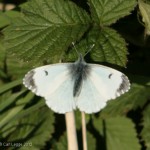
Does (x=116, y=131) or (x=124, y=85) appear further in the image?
(x=116, y=131)

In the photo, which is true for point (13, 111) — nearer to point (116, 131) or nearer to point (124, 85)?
point (116, 131)

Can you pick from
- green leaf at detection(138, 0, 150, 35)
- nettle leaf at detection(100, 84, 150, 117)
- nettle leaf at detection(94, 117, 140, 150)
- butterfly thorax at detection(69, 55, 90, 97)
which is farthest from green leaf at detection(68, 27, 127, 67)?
nettle leaf at detection(94, 117, 140, 150)

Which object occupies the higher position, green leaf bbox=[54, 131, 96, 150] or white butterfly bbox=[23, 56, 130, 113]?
white butterfly bbox=[23, 56, 130, 113]

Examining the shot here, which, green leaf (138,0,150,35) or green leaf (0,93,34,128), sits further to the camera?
green leaf (0,93,34,128)

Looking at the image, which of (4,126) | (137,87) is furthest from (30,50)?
(137,87)

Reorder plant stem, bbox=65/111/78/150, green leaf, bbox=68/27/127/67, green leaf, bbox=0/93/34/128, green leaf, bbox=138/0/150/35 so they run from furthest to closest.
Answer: green leaf, bbox=0/93/34/128 < plant stem, bbox=65/111/78/150 < green leaf, bbox=138/0/150/35 < green leaf, bbox=68/27/127/67

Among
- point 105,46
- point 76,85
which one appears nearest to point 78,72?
point 76,85

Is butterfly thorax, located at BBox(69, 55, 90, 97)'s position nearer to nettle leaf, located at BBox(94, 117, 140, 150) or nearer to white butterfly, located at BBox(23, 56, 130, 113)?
white butterfly, located at BBox(23, 56, 130, 113)

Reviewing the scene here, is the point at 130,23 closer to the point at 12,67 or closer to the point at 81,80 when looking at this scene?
the point at 12,67
